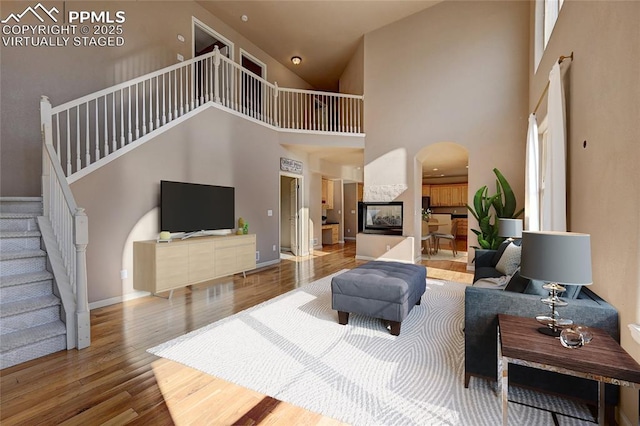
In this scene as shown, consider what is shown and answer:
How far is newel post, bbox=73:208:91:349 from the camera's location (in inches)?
99.0

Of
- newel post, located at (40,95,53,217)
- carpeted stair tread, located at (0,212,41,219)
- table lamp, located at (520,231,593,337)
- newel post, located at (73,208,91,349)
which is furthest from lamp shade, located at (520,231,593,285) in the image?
carpeted stair tread, located at (0,212,41,219)

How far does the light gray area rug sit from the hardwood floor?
13cm

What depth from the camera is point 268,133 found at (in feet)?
21.1

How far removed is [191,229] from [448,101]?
570cm

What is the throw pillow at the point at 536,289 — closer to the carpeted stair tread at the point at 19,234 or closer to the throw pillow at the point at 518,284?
the throw pillow at the point at 518,284

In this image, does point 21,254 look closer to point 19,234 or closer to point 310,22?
point 19,234

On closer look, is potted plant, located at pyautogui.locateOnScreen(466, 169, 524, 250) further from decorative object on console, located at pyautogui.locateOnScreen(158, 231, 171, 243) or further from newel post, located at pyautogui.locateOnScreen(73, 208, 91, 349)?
newel post, located at pyautogui.locateOnScreen(73, 208, 91, 349)

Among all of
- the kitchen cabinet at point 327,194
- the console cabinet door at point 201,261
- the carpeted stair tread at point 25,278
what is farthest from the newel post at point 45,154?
the kitchen cabinet at point 327,194

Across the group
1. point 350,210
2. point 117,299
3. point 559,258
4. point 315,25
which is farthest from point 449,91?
point 117,299

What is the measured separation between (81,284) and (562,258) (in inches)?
136

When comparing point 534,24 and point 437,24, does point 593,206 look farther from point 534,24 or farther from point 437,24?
point 437,24

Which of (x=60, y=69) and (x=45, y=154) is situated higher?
(x=60, y=69)

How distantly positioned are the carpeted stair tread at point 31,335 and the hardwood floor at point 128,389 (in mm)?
162

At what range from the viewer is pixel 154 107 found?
488 cm
